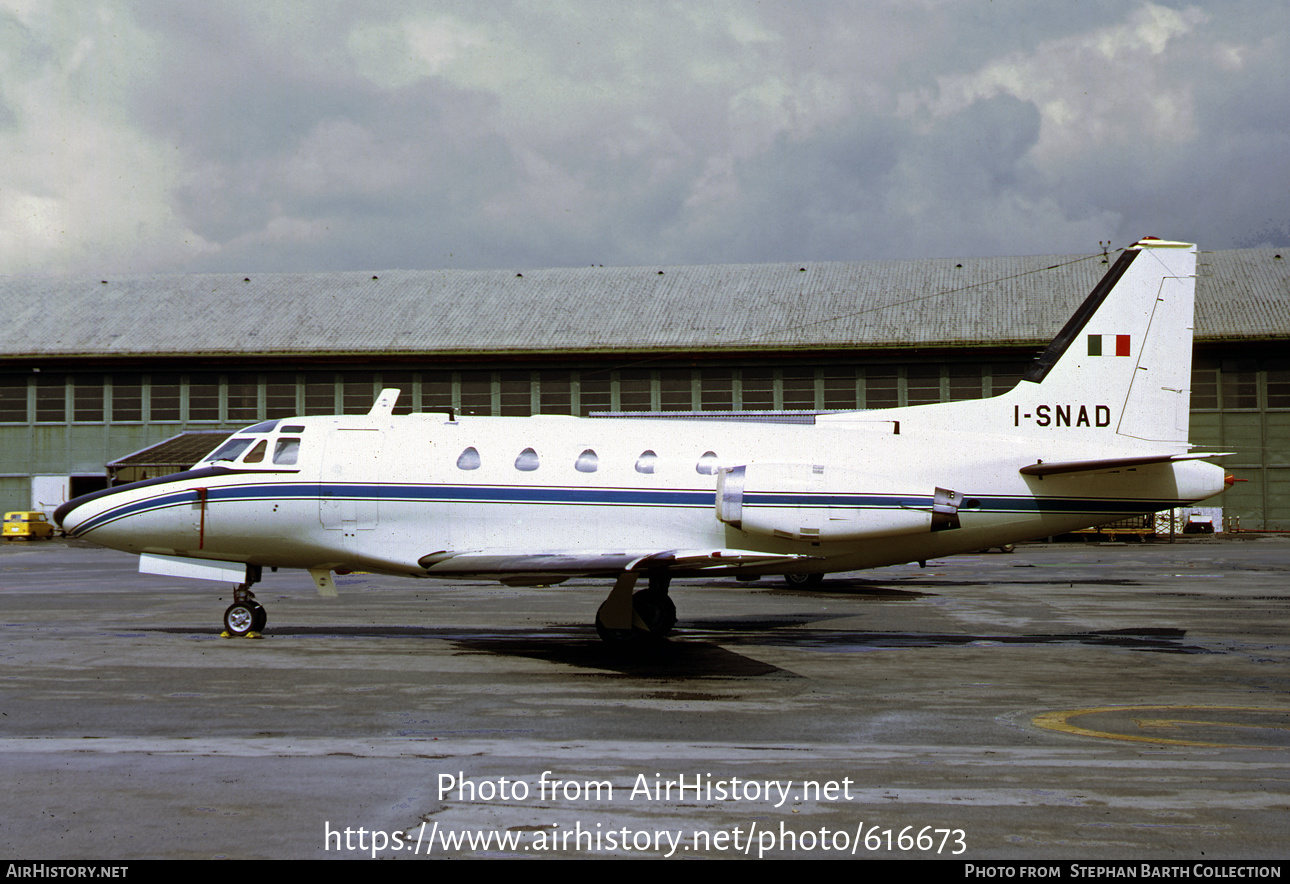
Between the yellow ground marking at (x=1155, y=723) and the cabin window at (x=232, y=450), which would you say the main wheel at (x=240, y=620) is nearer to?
the cabin window at (x=232, y=450)

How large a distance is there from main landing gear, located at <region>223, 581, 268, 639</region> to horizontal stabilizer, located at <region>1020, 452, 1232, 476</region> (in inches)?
488

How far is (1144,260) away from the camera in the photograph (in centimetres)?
1762

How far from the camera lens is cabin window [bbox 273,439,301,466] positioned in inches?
680

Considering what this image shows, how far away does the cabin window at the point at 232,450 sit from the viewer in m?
A: 17.4

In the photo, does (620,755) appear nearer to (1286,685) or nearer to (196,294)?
(1286,685)

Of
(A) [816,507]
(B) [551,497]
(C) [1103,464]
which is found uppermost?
(C) [1103,464]

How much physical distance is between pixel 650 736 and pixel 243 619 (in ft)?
31.0

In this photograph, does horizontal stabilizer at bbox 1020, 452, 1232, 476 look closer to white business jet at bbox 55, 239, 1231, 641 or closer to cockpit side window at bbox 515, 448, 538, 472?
Answer: white business jet at bbox 55, 239, 1231, 641

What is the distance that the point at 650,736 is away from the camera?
10508 mm

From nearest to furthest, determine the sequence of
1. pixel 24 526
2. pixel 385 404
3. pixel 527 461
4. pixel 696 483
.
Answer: pixel 696 483
pixel 527 461
pixel 385 404
pixel 24 526

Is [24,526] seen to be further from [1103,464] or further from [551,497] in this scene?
[1103,464]

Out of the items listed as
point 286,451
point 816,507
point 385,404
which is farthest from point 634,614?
point 286,451

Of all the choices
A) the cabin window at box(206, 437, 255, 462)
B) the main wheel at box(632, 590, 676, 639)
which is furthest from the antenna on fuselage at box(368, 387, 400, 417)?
the main wheel at box(632, 590, 676, 639)
